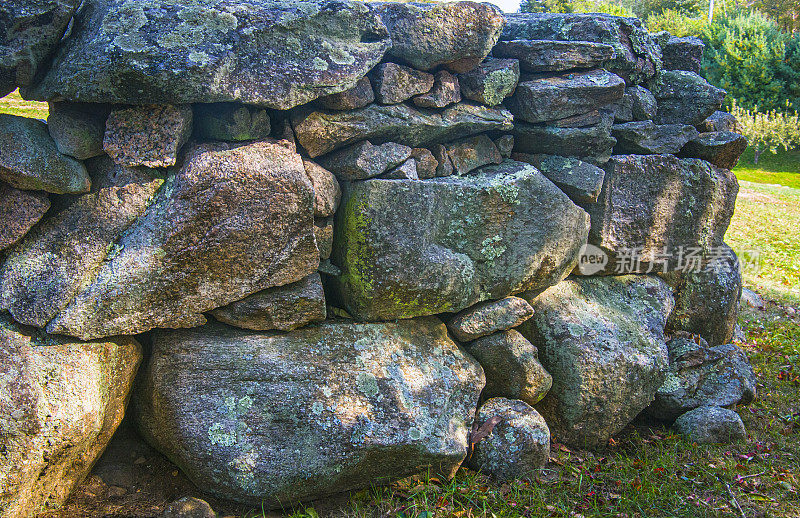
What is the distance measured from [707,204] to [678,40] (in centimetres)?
205

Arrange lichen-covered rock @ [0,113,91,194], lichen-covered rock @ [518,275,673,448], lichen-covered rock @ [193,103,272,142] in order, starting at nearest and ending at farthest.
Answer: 1. lichen-covered rock @ [0,113,91,194]
2. lichen-covered rock @ [193,103,272,142]
3. lichen-covered rock @ [518,275,673,448]

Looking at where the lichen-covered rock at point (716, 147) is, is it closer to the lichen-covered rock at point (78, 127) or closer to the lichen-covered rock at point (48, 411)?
the lichen-covered rock at point (78, 127)

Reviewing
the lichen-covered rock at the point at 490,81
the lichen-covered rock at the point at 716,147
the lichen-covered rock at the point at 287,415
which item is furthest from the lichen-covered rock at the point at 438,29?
the lichen-covered rock at the point at 716,147

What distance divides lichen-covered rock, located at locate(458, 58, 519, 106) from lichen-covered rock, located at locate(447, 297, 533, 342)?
73.5 inches

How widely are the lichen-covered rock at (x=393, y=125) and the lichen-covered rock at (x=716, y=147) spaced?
8.41 feet

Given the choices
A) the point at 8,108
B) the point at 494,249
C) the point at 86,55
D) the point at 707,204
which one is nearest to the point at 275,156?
the point at 86,55

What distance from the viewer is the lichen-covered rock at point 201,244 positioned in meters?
3.75

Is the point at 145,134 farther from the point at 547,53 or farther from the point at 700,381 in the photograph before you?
the point at 700,381

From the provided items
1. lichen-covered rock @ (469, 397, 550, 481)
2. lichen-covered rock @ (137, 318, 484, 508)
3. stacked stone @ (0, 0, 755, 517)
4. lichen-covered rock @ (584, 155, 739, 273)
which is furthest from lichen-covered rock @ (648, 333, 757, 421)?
lichen-covered rock @ (137, 318, 484, 508)

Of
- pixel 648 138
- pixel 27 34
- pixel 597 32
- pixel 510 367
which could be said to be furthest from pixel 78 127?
pixel 648 138

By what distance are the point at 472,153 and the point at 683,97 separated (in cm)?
294

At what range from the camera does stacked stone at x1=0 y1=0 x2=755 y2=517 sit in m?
3.62

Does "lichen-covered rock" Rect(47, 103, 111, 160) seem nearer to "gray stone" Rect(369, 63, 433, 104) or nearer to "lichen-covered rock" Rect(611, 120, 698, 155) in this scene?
"gray stone" Rect(369, 63, 433, 104)

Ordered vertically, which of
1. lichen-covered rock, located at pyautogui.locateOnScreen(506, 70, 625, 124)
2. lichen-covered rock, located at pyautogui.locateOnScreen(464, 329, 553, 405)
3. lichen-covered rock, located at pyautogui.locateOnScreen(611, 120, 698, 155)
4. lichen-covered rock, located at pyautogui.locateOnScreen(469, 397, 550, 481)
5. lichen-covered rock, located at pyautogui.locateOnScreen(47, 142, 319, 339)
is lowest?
lichen-covered rock, located at pyautogui.locateOnScreen(469, 397, 550, 481)
